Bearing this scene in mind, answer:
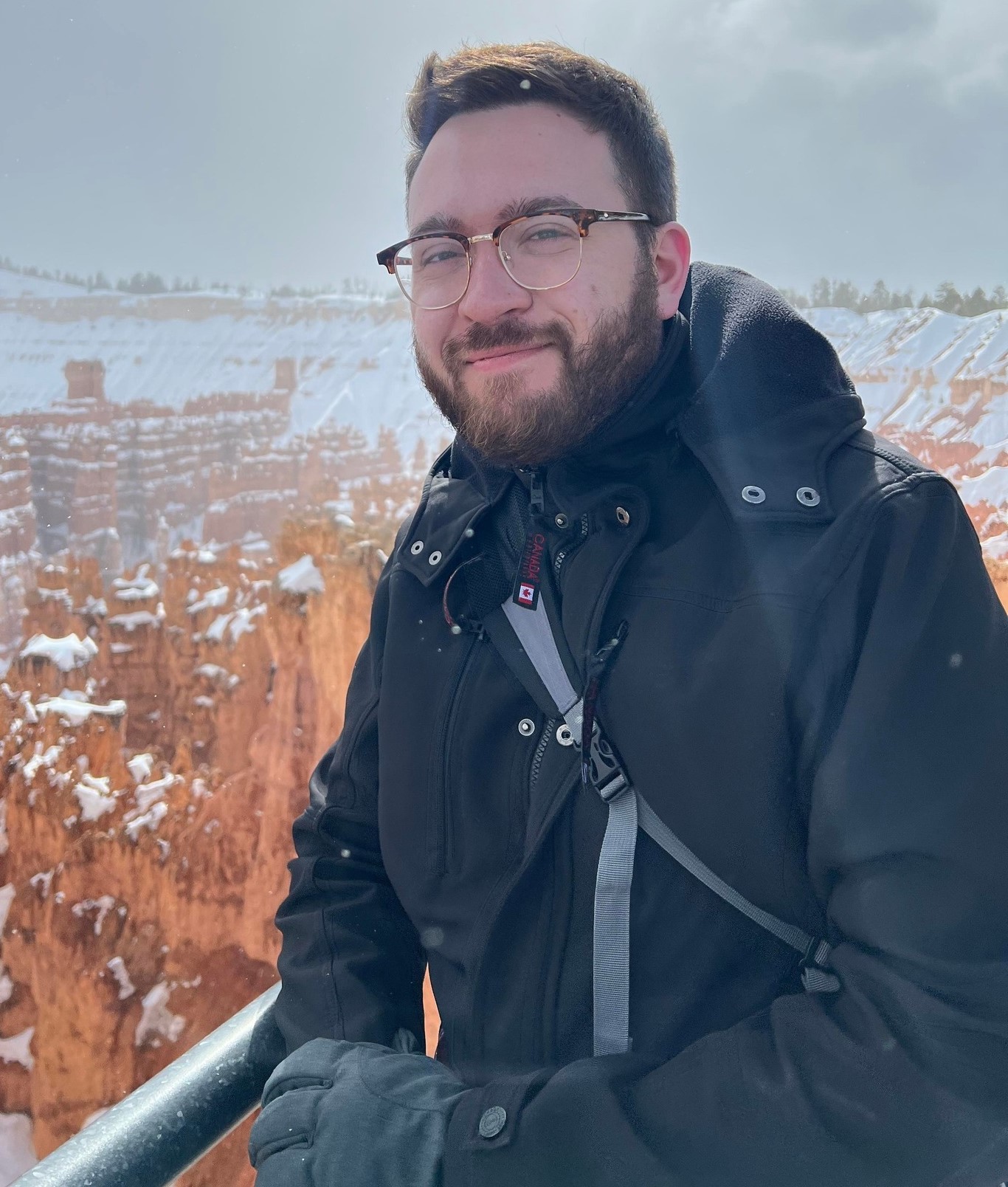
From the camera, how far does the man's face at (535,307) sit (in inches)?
30.8

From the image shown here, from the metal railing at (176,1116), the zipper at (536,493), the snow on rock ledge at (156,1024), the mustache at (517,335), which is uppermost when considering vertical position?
the mustache at (517,335)

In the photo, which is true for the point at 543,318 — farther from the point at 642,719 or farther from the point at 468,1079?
the point at 468,1079

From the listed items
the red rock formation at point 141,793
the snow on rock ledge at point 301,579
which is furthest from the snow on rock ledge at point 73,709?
the snow on rock ledge at point 301,579

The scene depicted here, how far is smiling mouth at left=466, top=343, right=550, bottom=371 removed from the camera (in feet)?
2.60

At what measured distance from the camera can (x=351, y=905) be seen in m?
0.85

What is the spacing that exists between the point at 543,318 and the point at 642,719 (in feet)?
1.27

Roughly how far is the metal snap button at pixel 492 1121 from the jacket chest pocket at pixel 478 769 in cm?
19

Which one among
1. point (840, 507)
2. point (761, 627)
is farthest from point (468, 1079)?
point (840, 507)

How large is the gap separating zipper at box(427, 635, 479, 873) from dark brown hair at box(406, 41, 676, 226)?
0.52 m

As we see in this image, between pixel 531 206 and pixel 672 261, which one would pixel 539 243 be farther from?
pixel 672 261

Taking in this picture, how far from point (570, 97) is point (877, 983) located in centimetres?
79

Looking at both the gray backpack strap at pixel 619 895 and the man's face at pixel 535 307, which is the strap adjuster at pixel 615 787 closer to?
the gray backpack strap at pixel 619 895

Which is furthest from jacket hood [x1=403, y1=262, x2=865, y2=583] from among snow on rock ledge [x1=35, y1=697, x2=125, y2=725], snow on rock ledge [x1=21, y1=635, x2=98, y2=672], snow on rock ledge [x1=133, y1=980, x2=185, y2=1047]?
snow on rock ledge [x1=133, y1=980, x2=185, y2=1047]

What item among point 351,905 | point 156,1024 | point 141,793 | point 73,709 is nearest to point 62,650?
point 73,709
